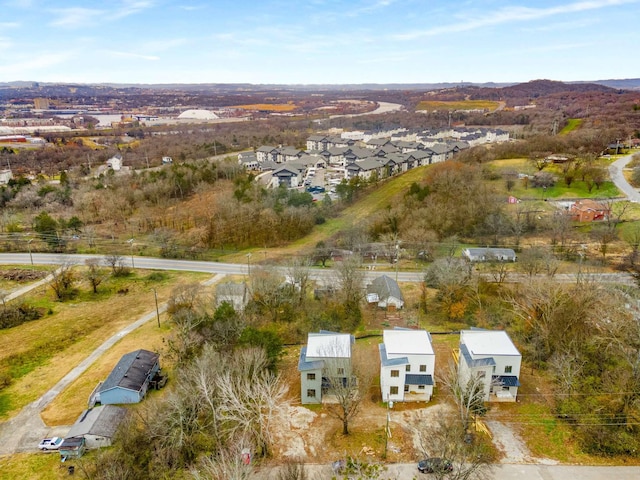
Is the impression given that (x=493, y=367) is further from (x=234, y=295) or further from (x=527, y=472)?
(x=234, y=295)

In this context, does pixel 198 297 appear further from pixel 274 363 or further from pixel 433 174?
pixel 433 174

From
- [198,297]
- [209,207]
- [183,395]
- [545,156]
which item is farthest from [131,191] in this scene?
[545,156]

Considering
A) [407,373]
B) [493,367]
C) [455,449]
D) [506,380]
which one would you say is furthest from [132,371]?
[506,380]

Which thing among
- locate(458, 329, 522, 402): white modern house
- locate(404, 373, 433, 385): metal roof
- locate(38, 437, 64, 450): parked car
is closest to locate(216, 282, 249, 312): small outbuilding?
locate(38, 437, 64, 450): parked car

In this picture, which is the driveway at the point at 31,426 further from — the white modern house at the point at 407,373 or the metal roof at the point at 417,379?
the metal roof at the point at 417,379

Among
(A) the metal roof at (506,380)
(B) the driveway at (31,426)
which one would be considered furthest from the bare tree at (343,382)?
(B) the driveway at (31,426)
